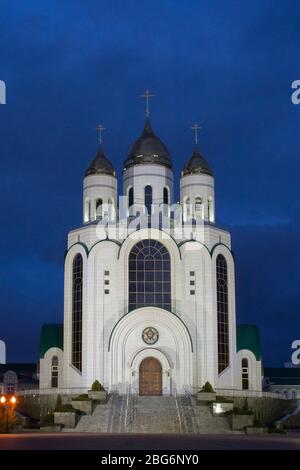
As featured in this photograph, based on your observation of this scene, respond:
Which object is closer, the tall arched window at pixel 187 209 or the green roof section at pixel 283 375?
the tall arched window at pixel 187 209

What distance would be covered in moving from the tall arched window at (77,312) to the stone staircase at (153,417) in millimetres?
5962

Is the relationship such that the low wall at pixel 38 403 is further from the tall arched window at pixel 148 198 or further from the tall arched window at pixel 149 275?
the tall arched window at pixel 148 198

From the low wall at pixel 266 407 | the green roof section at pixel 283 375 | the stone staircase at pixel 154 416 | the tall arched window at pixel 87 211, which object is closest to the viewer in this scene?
the stone staircase at pixel 154 416

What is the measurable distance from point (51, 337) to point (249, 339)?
13286 millimetres

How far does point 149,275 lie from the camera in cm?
5800

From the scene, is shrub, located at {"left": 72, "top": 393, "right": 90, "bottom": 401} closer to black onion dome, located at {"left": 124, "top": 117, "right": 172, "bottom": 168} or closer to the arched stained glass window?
the arched stained glass window

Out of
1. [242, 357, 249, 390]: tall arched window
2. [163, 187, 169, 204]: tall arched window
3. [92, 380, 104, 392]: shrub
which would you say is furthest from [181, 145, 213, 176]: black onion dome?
[92, 380, 104, 392]: shrub

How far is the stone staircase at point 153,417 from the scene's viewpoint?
4691 cm

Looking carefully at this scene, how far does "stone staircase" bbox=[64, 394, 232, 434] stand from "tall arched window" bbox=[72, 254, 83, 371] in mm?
5962

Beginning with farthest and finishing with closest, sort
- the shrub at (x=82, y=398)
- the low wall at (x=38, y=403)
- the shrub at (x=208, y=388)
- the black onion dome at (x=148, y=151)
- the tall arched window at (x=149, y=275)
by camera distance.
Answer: the black onion dome at (x=148, y=151), the tall arched window at (x=149, y=275), the low wall at (x=38, y=403), the shrub at (x=208, y=388), the shrub at (x=82, y=398)

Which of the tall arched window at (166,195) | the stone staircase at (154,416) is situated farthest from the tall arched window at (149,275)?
the stone staircase at (154,416)

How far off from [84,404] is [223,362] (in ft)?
37.8

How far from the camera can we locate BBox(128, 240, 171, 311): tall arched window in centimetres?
5762
